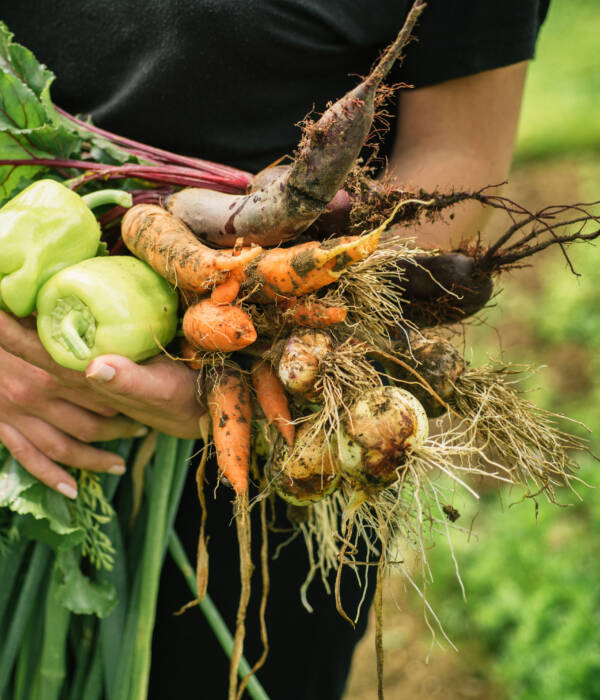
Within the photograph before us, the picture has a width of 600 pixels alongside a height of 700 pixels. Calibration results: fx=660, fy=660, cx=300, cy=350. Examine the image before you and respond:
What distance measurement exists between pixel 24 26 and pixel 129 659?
118 centimetres

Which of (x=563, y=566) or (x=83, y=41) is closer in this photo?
(x=83, y=41)

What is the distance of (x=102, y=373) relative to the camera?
34.9 inches

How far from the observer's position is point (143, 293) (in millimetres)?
971

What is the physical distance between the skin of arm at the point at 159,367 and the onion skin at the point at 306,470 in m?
0.17

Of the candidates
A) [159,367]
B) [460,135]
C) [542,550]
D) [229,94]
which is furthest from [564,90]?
[159,367]

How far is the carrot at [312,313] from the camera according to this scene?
95 cm

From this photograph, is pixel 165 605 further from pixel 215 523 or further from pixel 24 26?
pixel 24 26

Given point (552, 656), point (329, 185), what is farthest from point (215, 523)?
point (552, 656)

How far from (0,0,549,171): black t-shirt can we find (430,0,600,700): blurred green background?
1.38ft

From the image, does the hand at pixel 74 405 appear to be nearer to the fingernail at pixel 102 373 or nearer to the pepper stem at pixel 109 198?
the fingernail at pixel 102 373

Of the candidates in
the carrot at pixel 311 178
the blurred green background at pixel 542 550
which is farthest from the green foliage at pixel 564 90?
the carrot at pixel 311 178

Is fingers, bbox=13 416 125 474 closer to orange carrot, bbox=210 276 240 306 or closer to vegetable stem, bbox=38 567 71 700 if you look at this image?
vegetable stem, bbox=38 567 71 700

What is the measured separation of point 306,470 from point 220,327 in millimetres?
245

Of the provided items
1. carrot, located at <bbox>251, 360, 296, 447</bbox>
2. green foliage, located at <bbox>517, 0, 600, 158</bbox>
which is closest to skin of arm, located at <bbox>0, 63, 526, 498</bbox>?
carrot, located at <bbox>251, 360, 296, 447</bbox>
